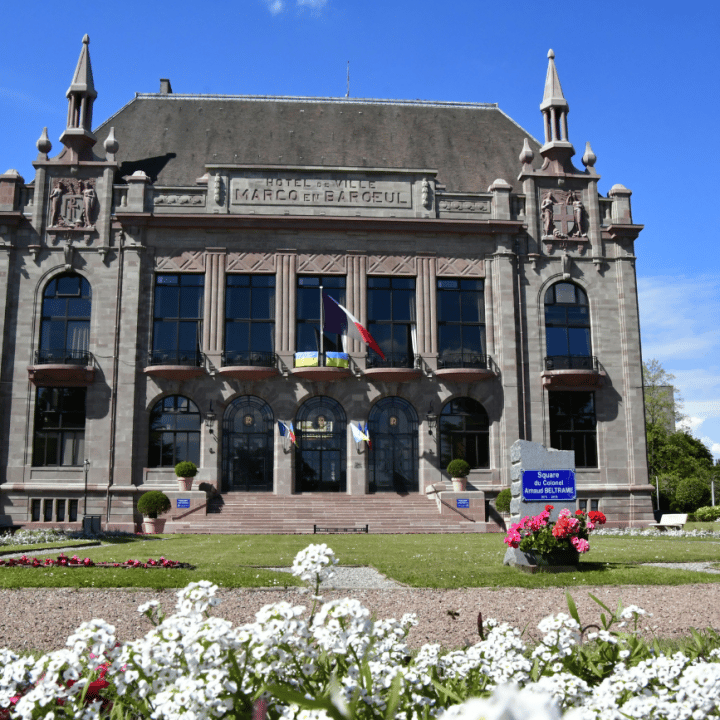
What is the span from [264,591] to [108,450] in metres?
25.2

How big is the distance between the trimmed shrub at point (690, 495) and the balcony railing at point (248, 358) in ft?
89.4

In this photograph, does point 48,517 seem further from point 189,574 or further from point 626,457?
point 626,457

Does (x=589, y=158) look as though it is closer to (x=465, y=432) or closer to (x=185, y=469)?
(x=465, y=432)

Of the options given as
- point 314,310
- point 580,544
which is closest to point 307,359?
point 314,310

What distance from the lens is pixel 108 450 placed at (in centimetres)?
3488

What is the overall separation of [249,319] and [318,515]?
34.7ft

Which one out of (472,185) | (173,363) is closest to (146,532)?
(173,363)

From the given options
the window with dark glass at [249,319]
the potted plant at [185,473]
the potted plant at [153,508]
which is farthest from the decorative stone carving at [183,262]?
the potted plant at [153,508]

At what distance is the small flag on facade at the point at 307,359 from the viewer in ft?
117

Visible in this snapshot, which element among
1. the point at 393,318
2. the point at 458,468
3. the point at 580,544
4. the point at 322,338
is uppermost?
the point at 393,318

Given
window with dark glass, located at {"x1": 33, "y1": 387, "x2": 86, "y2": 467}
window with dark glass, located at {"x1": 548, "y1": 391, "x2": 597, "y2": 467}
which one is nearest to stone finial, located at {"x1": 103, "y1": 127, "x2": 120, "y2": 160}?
window with dark glass, located at {"x1": 33, "y1": 387, "x2": 86, "y2": 467}

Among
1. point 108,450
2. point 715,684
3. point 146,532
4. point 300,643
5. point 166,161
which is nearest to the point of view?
point 715,684

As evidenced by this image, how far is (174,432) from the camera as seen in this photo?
117 feet

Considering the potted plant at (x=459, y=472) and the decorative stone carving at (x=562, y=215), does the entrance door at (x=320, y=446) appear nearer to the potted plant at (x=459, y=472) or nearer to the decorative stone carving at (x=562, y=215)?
the potted plant at (x=459, y=472)
